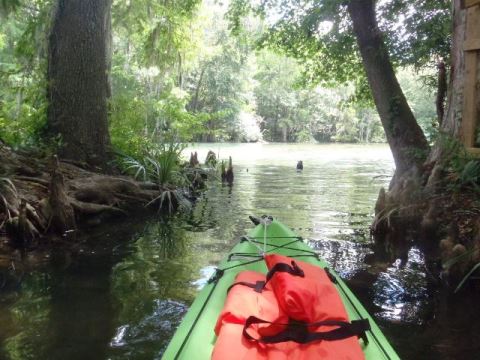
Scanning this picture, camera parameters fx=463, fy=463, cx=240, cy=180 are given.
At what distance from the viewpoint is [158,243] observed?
6422 millimetres

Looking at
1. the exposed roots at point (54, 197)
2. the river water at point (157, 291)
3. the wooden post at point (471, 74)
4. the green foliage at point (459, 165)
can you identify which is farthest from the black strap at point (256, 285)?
the exposed roots at point (54, 197)

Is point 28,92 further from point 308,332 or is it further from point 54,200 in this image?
point 308,332

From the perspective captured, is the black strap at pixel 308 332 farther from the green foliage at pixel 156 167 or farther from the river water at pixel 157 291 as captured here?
the green foliage at pixel 156 167

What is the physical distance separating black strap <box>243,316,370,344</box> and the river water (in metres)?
1.18

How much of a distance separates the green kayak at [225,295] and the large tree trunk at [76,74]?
182 inches

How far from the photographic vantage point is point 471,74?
4.96m

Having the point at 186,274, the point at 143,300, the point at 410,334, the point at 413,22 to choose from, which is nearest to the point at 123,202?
the point at 186,274

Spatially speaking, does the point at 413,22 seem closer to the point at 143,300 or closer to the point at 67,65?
the point at 67,65

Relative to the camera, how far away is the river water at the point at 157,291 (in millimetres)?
3334

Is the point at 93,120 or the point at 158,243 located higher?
the point at 93,120

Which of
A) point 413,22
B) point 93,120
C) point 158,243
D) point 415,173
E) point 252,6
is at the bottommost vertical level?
point 158,243

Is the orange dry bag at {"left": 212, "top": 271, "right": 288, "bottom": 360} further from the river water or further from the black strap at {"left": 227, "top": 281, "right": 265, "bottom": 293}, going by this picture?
the river water

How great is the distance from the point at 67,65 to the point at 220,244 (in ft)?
13.8

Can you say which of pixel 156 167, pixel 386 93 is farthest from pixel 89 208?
pixel 386 93
